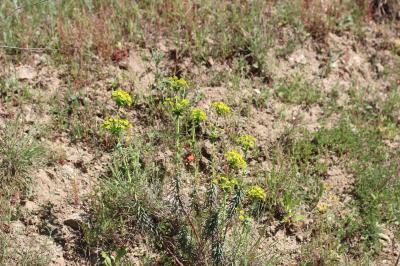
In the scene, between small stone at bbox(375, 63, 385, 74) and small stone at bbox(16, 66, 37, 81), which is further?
small stone at bbox(375, 63, 385, 74)


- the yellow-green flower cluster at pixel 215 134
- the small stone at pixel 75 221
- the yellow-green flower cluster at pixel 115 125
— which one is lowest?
the small stone at pixel 75 221

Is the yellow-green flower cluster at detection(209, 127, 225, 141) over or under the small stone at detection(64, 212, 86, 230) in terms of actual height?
over

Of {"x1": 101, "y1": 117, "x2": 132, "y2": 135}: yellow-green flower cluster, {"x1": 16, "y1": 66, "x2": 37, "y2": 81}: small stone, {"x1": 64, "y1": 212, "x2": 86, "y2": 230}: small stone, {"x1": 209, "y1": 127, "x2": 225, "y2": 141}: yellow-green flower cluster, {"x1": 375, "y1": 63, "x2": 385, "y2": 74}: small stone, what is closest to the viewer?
{"x1": 101, "y1": 117, "x2": 132, "y2": 135}: yellow-green flower cluster

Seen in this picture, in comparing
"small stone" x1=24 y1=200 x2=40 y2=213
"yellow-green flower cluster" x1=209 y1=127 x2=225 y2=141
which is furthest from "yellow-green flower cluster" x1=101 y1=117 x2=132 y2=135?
"small stone" x1=24 y1=200 x2=40 y2=213

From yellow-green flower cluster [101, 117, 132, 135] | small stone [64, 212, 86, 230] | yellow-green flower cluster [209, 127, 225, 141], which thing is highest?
yellow-green flower cluster [101, 117, 132, 135]

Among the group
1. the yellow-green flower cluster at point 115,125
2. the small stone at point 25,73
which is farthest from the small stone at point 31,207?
the small stone at point 25,73

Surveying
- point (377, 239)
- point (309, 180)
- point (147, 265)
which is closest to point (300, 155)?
point (309, 180)

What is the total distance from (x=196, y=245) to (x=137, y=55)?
8.45 feet

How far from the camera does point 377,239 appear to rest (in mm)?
5445

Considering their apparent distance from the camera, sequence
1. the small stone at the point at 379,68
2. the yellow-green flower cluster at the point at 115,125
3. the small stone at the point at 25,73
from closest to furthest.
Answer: the yellow-green flower cluster at the point at 115,125, the small stone at the point at 25,73, the small stone at the point at 379,68

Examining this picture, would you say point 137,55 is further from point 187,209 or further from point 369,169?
point 369,169

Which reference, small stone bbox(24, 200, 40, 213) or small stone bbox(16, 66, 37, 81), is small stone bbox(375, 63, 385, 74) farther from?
small stone bbox(24, 200, 40, 213)

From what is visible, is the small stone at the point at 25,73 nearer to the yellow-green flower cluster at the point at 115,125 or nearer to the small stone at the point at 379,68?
the yellow-green flower cluster at the point at 115,125

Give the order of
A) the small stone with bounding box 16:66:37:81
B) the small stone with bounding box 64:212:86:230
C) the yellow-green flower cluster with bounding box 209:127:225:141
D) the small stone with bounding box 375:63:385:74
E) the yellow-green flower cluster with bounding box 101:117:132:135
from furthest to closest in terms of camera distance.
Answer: the small stone with bounding box 375:63:385:74
the small stone with bounding box 16:66:37:81
the small stone with bounding box 64:212:86:230
the yellow-green flower cluster with bounding box 209:127:225:141
the yellow-green flower cluster with bounding box 101:117:132:135
